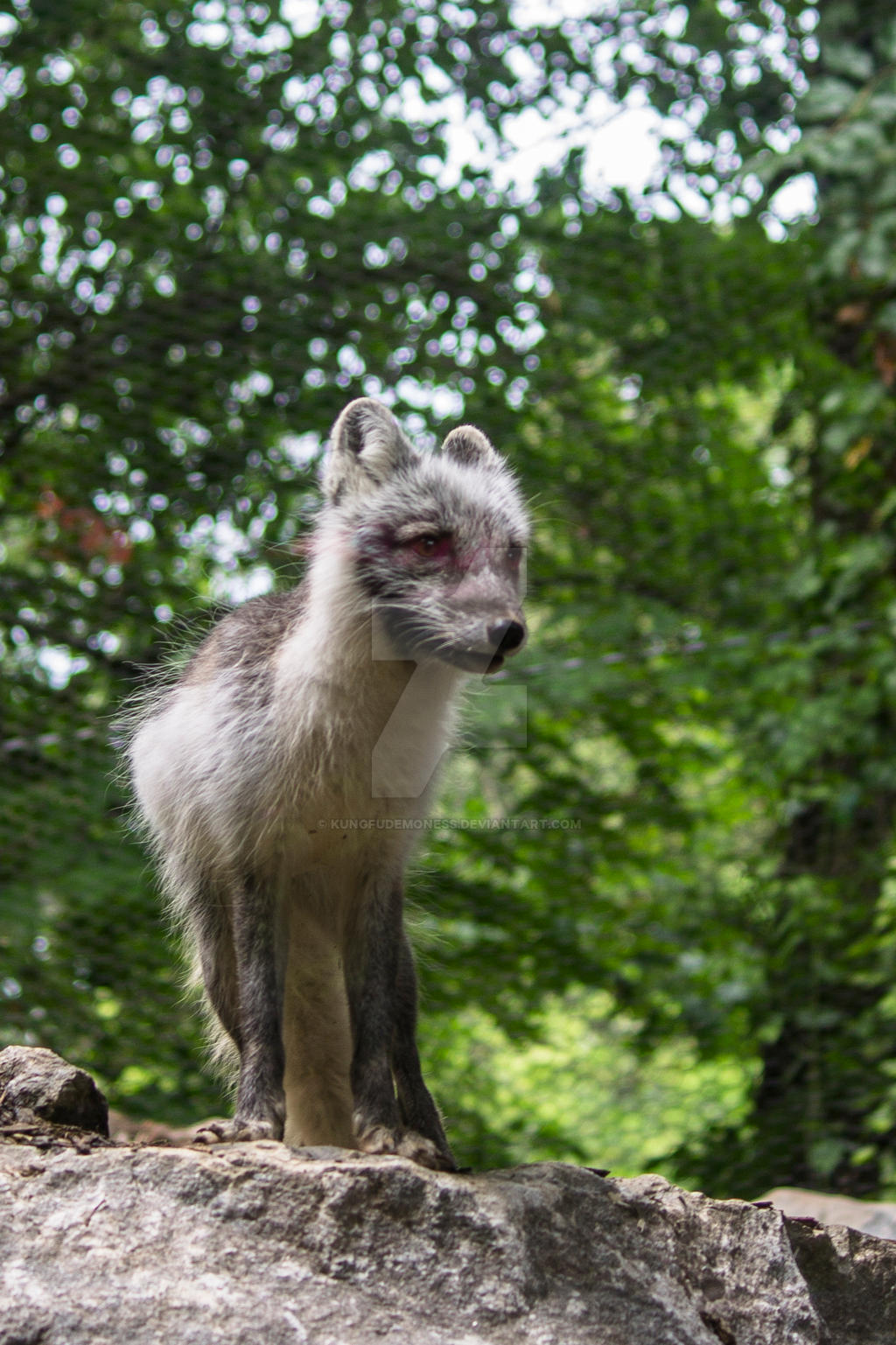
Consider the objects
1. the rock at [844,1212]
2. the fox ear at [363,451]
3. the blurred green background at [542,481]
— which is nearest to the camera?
the fox ear at [363,451]

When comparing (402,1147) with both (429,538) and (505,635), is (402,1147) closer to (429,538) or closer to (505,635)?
(505,635)

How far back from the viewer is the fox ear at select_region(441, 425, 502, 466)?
8.02 ft

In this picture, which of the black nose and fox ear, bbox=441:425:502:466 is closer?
the black nose

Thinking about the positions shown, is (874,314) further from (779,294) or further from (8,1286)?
(8,1286)

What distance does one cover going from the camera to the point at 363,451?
91.8 inches

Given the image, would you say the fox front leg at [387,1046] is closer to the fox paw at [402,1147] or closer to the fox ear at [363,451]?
the fox paw at [402,1147]

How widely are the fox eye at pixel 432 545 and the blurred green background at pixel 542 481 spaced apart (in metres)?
2.63

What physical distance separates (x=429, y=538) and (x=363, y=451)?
0.27 m

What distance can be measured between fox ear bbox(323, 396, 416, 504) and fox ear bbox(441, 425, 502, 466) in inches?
5.6

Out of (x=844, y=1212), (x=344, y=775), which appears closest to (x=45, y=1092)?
(x=344, y=775)

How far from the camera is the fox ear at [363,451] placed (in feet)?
7.60

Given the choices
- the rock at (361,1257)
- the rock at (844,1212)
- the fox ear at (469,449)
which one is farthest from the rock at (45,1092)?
the rock at (844,1212)

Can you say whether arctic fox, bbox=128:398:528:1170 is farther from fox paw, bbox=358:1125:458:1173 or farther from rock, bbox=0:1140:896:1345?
rock, bbox=0:1140:896:1345

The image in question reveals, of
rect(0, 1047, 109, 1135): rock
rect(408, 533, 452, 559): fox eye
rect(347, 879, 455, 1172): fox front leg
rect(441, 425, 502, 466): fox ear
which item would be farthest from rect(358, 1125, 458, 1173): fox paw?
rect(441, 425, 502, 466): fox ear
